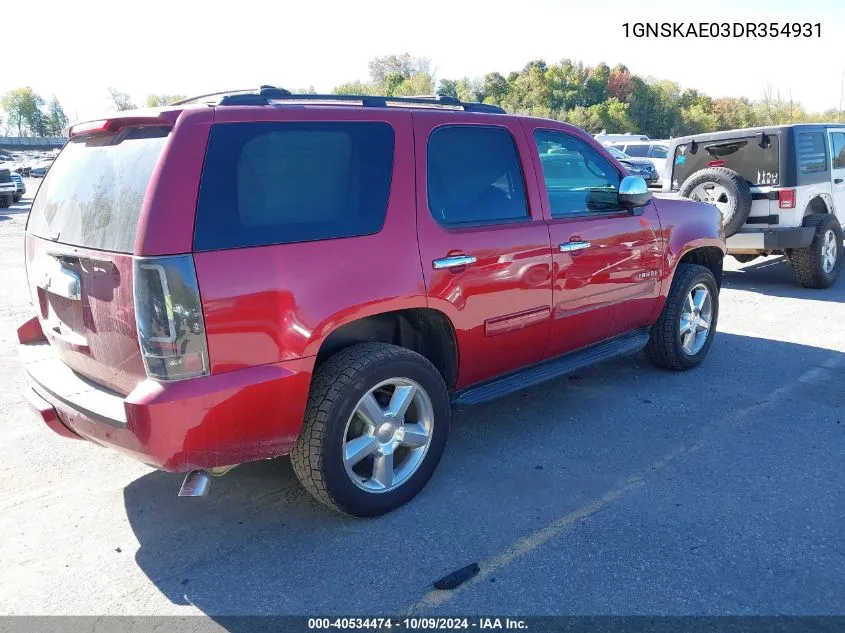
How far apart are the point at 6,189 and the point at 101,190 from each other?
25.1 meters

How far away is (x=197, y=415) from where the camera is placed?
267 centimetres

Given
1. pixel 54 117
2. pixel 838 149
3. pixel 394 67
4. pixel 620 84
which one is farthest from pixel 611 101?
pixel 54 117

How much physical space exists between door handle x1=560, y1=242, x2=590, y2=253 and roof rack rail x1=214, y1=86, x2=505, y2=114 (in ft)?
2.84

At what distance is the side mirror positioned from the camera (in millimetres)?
4371

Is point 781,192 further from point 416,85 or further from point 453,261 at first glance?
point 416,85

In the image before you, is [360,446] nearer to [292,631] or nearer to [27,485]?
[292,631]

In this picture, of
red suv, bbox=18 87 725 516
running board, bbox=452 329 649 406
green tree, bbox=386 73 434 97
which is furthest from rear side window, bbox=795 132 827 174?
green tree, bbox=386 73 434 97

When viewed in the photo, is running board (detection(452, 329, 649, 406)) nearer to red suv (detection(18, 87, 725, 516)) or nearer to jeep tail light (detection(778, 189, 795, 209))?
red suv (detection(18, 87, 725, 516))

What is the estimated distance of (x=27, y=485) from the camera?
145 inches

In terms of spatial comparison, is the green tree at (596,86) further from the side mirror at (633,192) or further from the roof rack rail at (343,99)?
the roof rack rail at (343,99)

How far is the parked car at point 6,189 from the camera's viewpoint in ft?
78.7

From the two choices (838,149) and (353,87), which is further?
(353,87)

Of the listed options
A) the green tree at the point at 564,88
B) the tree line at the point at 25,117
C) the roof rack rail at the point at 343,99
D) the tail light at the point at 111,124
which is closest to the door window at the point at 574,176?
the roof rack rail at the point at 343,99

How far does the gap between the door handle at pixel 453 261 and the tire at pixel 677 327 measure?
2183 mm
